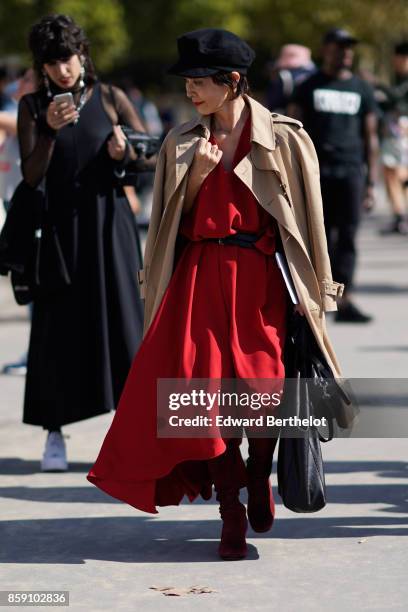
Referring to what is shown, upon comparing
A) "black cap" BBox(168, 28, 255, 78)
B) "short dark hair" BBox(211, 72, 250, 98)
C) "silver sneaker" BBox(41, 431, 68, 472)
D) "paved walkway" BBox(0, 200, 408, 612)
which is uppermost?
"black cap" BBox(168, 28, 255, 78)

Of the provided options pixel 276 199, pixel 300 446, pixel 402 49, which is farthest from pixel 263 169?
pixel 402 49

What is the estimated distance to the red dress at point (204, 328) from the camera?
5156 mm

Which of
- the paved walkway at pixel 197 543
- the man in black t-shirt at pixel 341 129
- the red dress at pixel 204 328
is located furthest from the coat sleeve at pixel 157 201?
the man in black t-shirt at pixel 341 129

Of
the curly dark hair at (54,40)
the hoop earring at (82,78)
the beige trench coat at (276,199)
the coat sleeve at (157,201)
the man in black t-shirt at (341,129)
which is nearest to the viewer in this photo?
the beige trench coat at (276,199)

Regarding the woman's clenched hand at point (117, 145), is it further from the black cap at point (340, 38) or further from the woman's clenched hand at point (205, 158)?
the black cap at point (340, 38)

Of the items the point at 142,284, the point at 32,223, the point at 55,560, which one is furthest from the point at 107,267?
the point at 55,560

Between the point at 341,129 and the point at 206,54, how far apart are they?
5.58 metres

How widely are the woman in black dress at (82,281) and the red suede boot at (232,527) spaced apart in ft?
4.74

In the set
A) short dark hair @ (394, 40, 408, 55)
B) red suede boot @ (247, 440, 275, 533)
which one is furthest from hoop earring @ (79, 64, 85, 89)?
short dark hair @ (394, 40, 408, 55)

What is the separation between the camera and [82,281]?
669cm

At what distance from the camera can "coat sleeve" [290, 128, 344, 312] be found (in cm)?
524

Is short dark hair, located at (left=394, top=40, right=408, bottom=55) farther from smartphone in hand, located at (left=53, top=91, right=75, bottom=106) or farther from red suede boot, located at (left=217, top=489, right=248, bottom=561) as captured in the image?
red suede boot, located at (left=217, top=489, right=248, bottom=561)

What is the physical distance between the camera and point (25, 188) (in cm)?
663

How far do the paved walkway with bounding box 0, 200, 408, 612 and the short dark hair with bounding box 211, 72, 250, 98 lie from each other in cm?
160
